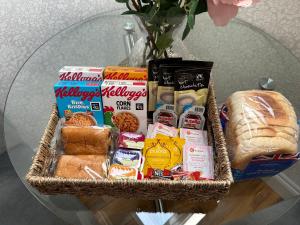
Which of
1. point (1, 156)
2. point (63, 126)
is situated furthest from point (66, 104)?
point (1, 156)

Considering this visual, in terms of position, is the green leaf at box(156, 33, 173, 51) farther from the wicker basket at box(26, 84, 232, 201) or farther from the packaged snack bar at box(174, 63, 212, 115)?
the wicker basket at box(26, 84, 232, 201)

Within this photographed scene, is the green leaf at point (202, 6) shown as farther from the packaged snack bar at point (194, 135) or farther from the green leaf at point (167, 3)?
the packaged snack bar at point (194, 135)

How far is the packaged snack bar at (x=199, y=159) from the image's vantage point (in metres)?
0.77

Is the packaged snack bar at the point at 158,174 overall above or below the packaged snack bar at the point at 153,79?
→ below

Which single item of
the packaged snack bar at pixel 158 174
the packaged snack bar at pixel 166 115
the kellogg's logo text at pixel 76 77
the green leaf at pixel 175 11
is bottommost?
the packaged snack bar at pixel 158 174

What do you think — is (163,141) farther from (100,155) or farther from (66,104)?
(66,104)

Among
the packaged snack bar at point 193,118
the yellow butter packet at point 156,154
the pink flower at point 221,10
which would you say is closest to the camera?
the pink flower at point 221,10

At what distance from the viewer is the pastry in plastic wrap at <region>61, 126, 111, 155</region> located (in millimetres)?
808

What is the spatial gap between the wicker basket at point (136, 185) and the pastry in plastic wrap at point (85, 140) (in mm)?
49

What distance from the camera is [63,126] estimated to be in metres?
0.85

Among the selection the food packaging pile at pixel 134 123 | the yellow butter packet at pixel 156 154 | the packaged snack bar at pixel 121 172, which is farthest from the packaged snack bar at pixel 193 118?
the packaged snack bar at pixel 121 172

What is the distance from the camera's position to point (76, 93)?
0.83 m

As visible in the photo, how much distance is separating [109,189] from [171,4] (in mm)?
462

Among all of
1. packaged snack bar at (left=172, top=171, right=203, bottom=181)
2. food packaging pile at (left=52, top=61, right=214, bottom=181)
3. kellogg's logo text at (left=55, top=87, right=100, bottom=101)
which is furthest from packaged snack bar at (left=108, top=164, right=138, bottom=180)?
kellogg's logo text at (left=55, top=87, right=100, bottom=101)
